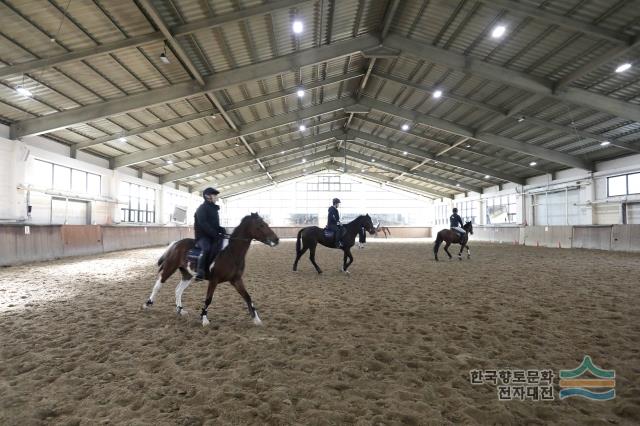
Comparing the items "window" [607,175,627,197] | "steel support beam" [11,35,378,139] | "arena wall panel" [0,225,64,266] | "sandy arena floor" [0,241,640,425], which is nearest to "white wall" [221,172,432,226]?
"window" [607,175,627,197]

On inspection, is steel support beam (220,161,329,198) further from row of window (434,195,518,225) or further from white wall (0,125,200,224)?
row of window (434,195,518,225)

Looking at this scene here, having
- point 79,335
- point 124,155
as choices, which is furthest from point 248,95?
point 79,335

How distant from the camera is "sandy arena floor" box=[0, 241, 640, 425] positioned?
2502mm

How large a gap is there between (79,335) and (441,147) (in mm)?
24672

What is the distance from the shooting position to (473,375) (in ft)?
10.1

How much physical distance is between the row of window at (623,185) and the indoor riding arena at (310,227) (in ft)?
0.27

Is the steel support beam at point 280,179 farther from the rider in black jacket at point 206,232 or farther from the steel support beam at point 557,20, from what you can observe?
the rider in black jacket at point 206,232


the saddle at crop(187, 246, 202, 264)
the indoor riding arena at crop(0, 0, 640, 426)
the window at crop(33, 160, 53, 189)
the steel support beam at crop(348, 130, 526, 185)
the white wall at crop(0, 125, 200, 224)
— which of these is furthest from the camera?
the steel support beam at crop(348, 130, 526, 185)

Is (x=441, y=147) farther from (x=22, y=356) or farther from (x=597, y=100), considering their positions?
(x=22, y=356)

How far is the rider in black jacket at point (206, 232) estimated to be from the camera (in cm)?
479

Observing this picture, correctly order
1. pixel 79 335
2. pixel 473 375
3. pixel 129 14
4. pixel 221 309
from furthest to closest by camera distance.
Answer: pixel 129 14 → pixel 221 309 → pixel 79 335 → pixel 473 375

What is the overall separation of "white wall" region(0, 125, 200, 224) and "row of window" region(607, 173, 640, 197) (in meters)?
30.1

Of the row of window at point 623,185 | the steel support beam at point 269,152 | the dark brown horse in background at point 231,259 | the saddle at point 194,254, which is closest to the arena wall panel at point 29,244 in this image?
the dark brown horse in background at point 231,259

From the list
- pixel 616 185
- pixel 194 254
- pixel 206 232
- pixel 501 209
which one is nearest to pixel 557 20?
pixel 206 232
